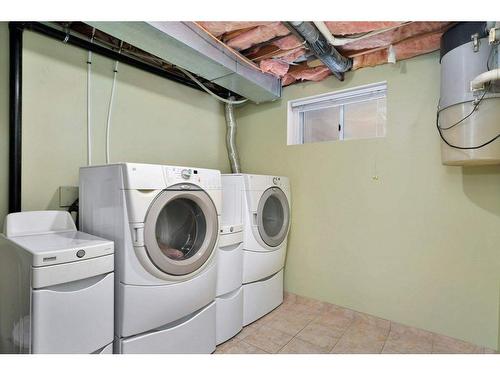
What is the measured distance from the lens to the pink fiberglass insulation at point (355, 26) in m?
1.62

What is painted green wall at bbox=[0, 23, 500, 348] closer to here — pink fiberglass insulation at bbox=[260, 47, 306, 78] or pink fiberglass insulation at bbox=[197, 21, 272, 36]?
pink fiberglass insulation at bbox=[260, 47, 306, 78]

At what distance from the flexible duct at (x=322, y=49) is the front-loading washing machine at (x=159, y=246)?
3.29 feet

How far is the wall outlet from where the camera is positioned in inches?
67.7

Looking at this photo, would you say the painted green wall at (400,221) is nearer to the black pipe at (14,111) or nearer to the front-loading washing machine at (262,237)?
the front-loading washing machine at (262,237)

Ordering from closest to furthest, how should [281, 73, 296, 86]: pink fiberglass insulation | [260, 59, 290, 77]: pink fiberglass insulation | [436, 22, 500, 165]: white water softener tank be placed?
[436, 22, 500, 165]: white water softener tank → [260, 59, 290, 77]: pink fiberglass insulation → [281, 73, 296, 86]: pink fiberglass insulation

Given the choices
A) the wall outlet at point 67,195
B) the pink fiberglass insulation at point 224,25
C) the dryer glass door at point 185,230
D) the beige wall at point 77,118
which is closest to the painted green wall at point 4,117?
the beige wall at point 77,118

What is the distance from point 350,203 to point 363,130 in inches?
25.6

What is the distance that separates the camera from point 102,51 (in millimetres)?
1876

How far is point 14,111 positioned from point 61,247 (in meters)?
0.95

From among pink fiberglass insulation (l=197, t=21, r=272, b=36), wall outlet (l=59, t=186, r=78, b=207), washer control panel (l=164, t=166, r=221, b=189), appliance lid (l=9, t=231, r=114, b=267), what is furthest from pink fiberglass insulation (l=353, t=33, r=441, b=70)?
wall outlet (l=59, t=186, r=78, b=207)

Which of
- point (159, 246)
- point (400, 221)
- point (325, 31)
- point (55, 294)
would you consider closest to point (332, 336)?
point (400, 221)

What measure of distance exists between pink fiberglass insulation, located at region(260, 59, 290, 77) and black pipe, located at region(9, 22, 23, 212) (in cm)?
158

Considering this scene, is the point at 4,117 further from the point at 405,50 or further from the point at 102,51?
the point at 405,50

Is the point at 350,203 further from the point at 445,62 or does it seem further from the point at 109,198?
the point at 109,198
